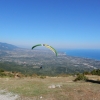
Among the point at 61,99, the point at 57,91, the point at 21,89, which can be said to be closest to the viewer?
the point at 61,99

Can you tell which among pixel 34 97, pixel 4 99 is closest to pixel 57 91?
pixel 34 97

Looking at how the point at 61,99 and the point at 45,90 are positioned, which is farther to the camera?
the point at 45,90

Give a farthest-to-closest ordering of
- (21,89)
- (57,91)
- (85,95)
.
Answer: (21,89), (57,91), (85,95)

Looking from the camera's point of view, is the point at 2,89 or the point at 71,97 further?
the point at 2,89

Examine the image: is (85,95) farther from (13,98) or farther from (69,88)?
(13,98)

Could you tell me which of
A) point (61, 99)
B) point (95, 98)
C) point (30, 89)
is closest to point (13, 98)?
point (30, 89)

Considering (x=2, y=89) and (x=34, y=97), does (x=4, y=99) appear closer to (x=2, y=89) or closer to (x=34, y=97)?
(x=34, y=97)

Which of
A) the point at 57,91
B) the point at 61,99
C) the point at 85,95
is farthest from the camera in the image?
the point at 57,91

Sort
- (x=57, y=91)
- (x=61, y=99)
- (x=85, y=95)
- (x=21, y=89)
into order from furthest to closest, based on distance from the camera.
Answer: (x=21, y=89), (x=57, y=91), (x=85, y=95), (x=61, y=99)
